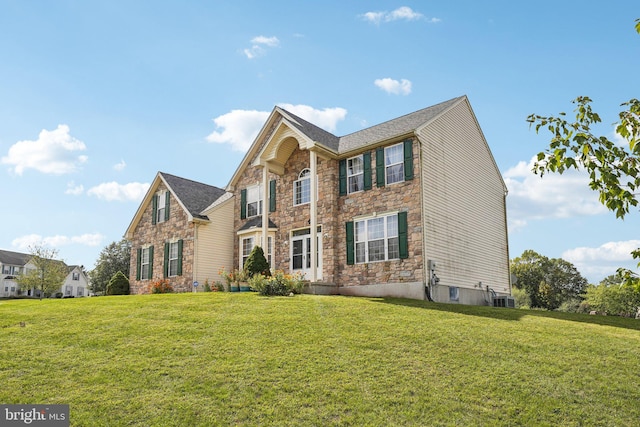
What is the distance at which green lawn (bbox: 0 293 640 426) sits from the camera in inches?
283

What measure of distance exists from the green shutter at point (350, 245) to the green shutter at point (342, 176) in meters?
1.36

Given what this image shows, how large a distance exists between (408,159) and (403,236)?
9.07 feet

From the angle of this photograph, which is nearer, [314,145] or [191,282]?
[314,145]

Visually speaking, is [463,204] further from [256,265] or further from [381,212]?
[256,265]

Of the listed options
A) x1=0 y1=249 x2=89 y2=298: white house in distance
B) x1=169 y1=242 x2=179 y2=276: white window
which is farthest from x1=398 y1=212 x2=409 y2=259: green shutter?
x1=0 y1=249 x2=89 y2=298: white house in distance

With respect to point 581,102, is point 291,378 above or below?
below

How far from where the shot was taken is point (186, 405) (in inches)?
288

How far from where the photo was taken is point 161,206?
26.3 meters

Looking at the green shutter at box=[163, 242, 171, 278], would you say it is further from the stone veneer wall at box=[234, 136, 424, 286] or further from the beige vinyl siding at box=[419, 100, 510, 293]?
the beige vinyl siding at box=[419, 100, 510, 293]

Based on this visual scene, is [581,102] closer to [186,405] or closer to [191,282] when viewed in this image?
[186,405]

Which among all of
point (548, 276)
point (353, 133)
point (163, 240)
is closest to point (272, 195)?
point (353, 133)

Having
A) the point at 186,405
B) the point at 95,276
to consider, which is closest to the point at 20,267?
the point at 95,276

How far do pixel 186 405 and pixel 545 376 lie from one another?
580 centimetres

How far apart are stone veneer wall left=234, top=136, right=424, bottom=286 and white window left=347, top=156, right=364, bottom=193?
33cm
